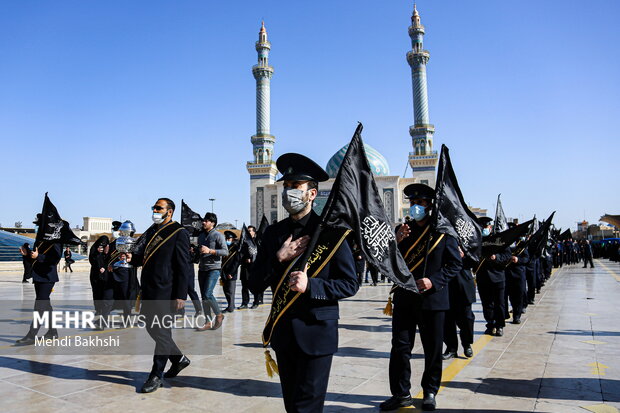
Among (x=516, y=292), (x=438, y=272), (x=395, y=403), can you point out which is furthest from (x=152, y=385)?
(x=516, y=292)

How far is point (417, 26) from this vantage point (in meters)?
61.1

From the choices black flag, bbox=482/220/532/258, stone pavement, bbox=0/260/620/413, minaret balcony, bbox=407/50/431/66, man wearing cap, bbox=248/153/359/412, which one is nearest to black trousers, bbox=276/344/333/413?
man wearing cap, bbox=248/153/359/412

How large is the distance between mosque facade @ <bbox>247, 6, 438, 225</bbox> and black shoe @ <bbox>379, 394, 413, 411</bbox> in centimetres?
5125

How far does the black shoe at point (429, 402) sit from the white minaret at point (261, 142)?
5686 cm

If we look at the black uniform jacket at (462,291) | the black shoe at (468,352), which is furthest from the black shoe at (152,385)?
the black shoe at (468,352)

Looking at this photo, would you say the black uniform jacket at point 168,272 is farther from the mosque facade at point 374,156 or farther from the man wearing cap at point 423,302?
the mosque facade at point 374,156

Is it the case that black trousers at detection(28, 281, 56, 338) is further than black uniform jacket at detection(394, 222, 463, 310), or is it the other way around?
black trousers at detection(28, 281, 56, 338)

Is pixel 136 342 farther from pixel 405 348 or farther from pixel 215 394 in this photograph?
pixel 405 348

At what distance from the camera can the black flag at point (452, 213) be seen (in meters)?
4.34

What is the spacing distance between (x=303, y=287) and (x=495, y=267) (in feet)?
18.9

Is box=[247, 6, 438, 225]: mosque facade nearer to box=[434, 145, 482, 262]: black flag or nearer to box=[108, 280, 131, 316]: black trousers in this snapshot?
box=[108, 280, 131, 316]: black trousers

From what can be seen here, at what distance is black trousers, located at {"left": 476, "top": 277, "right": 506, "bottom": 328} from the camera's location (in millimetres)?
6965

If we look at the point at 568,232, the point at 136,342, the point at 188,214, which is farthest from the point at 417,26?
the point at 136,342

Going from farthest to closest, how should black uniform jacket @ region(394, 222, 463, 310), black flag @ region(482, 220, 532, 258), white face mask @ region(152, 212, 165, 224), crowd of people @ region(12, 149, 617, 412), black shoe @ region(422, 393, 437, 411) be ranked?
black flag @ region(482, 220, 532, 258), white face mask @ region(152, 212, 165, 224), black uniform jacket @ region(394, 222, 463, 310), black shoe @ region(422, 393, 437, 411), crowd of people @ region(12, 149, 617, 412)
